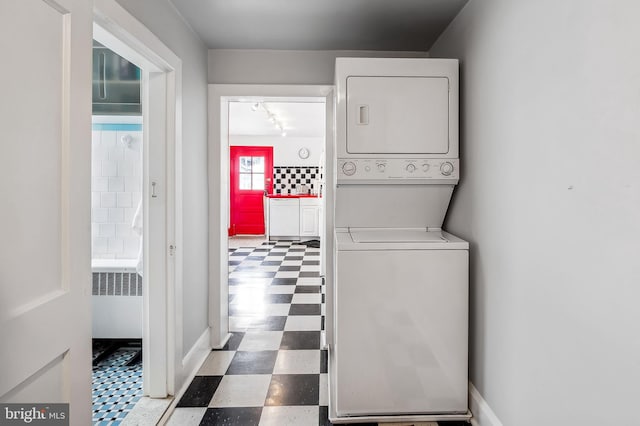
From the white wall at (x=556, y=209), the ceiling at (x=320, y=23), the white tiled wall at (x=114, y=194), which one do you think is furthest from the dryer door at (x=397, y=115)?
the white tiled wall at (x=114, y=194)

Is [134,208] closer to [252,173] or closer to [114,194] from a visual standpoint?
[114,194]

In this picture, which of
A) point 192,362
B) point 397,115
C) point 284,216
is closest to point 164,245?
point 192,362

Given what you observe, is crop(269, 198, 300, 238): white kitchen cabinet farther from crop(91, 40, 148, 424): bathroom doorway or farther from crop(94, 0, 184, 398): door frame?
crop(94, 0, 184, 398): door frame

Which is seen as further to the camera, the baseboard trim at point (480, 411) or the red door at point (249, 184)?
the red door at point (249, 184)

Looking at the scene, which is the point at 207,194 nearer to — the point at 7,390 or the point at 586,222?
the point at 7,390

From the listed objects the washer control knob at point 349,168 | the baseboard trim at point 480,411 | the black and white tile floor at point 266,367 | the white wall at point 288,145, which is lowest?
the black and white tile floor at point 266,367

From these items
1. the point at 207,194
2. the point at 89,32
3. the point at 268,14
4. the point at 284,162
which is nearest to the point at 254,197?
the point at 284,162

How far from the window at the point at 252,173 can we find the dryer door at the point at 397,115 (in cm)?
647

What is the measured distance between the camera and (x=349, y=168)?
6.45 ft

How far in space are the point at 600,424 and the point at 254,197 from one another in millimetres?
7614

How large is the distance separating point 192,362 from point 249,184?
619 cm

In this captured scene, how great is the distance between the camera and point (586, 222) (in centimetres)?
109

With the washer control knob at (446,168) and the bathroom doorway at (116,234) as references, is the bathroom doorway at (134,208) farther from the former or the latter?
the washer control knob at (446,168)

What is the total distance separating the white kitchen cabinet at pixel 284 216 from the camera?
738 cm
